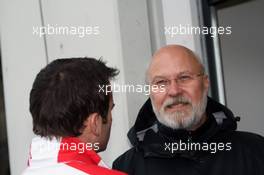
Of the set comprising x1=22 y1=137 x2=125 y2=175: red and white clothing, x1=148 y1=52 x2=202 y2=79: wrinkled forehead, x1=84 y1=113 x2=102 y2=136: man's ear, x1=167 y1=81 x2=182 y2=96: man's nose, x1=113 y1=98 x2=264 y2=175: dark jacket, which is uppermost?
x1=148 y1=52 x2=202 y2=79: wrinkled forehead

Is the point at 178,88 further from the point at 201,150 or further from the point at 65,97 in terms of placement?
the point at 65,97

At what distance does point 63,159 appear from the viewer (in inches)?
47.7

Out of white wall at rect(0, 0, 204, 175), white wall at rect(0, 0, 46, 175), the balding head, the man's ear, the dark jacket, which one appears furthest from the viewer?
white wall at rect(0, 0, 46, 175)

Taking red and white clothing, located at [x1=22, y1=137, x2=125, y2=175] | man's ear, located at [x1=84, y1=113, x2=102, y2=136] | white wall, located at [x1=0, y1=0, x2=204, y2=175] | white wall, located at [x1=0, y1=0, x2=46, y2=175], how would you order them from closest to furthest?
red and white clothing, located at [x1=22, y1=137, x2=125, y2=175], man's ear, located at [x1=84, y1=113, x2=102, y2=136], white wall, located at [x1=0, y1=0, x2=204, y2=175], white wall, located at [x1=0, y1=0, x2=46, y2=175]

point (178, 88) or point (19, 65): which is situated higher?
point (19, 65)

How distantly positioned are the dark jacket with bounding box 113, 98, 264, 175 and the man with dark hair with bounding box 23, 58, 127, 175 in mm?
579

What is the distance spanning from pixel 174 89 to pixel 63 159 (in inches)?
32.7

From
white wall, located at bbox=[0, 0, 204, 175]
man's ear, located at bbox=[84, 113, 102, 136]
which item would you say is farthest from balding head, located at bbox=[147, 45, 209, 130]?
man's ear, located at bbox=[84, 113, 102, 136]

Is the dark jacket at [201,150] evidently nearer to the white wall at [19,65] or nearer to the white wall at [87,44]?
the white wall at [87,44]

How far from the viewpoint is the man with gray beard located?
1.83m

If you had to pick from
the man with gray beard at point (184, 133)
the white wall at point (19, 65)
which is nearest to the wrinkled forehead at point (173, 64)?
the man with gray beard at point (184, 133)

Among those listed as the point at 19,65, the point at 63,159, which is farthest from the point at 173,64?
the point at 19,65

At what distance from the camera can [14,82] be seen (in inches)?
124

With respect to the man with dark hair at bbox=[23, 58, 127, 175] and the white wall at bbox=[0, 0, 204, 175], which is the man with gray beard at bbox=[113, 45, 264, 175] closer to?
the white wall at bbox=[0, 0, 204, 175]
